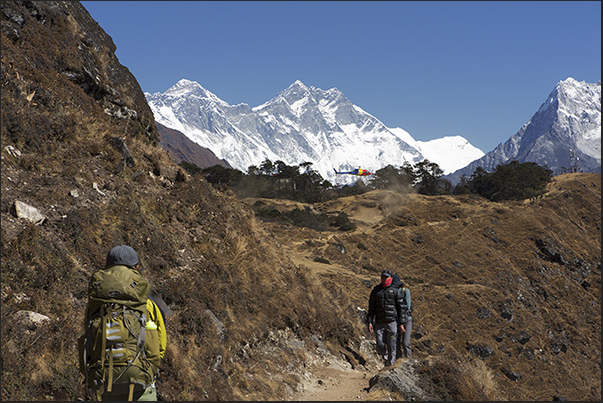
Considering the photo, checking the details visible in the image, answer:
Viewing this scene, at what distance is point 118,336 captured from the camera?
3859 mm

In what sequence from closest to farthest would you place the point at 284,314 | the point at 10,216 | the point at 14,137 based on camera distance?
the point at 10,216, the point at 14,137, the point at 284,314

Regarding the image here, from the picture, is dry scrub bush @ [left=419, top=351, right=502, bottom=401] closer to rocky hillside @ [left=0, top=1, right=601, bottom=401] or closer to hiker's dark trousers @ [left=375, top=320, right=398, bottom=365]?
rocky hillside @ [left=0, top=1, right=601, bottom=401]

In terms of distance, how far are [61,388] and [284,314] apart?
5.64 meters

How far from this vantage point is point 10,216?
7574 millimetres

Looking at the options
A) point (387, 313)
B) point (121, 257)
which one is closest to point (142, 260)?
point (387, 313)

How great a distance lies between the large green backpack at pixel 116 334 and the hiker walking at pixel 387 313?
576 centimetres

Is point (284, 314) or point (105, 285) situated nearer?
point (105, 285)

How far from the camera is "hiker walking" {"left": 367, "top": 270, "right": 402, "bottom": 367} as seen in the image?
350 inches

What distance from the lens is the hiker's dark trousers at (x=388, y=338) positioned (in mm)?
8898

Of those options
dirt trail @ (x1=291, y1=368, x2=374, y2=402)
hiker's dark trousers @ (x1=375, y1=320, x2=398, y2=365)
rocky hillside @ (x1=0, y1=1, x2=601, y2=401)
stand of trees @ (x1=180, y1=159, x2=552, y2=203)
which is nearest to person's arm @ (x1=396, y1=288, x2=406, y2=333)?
hiker's dark trousers @ (x1=375, y1=320, x2=398, y2=365)

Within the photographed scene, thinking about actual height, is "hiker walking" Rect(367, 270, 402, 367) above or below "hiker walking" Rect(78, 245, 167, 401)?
below

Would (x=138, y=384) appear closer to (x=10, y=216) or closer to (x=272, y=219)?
(x=10, y=216)

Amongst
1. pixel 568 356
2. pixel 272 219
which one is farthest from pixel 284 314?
pixel 272 219

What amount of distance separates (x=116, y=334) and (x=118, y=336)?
0.02 meters
